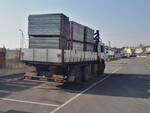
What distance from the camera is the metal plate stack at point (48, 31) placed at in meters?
17.4

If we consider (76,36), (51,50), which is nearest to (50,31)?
(51,50)

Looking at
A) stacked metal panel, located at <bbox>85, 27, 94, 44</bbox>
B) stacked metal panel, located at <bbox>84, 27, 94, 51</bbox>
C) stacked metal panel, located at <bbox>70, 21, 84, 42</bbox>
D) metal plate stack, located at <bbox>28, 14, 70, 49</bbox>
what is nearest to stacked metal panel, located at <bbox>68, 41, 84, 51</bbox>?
stacked metal panel, located at <bbox>70, 21, 84, 42</bbox>

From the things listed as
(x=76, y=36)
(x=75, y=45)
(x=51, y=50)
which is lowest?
(x=51, y=50)

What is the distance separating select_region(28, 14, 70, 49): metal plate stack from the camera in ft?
57.1

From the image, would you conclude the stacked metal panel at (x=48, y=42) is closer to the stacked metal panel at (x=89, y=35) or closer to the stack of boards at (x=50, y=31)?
the stack of boards at (x=50, y=31)

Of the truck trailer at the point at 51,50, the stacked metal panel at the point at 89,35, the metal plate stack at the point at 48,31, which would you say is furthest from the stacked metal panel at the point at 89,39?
the metal plate stack at the point at 48,31

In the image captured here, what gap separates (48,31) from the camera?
17.5 metres

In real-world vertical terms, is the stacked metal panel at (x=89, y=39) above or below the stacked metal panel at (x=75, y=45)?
above

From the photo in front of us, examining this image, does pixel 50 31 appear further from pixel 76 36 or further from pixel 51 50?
pixel 76 36

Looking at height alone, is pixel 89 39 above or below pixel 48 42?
above

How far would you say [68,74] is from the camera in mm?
17641

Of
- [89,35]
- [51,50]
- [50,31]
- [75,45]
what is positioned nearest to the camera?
[51,50]

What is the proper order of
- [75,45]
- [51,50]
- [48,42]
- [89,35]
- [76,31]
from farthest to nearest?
[89,35] < [76,31] < [75,45] < [48,42] < [51,50]

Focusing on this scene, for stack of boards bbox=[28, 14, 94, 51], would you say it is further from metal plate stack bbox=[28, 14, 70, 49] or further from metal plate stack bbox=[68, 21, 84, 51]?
metal plate stack bbox=[68, 21, 84, 51]
